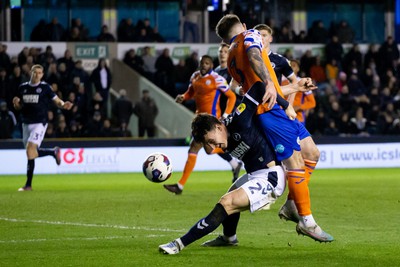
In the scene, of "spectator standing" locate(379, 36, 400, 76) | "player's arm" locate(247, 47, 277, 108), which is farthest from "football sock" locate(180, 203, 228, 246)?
"spectator standing" locate(379, 36, 400, 76)

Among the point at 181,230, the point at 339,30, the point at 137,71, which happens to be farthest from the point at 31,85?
the point at 339,30

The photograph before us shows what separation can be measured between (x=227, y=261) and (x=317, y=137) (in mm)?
17852

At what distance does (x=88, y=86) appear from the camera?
90.0 ft

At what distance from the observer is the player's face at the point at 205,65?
17734 millimetres

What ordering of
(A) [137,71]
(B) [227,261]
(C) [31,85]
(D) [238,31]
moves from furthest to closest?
(A) [137,71], (C) [31,85], (D) [238,31], (B) [227,261]

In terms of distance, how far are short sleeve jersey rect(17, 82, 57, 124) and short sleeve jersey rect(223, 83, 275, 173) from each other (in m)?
9.88

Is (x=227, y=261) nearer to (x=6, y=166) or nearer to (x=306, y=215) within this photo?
(x=306, y=215)

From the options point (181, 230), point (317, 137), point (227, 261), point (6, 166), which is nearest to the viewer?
point (227, 261)

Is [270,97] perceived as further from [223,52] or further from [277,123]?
[223,52]

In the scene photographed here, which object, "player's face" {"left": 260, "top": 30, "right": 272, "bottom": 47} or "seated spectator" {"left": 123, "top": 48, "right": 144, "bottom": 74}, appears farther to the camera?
"seated spectator" {"left": 123, "top": 48, "right": 144, "bottom": 74}

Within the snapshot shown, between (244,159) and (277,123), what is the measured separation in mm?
607

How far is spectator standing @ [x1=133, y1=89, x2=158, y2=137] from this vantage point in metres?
27.4

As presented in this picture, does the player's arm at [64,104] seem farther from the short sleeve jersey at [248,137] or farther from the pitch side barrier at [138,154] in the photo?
the short sleeve jersey at [248,137]

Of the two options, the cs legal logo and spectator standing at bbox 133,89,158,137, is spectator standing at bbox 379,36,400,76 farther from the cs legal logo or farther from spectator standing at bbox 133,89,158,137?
the cs legal logo
